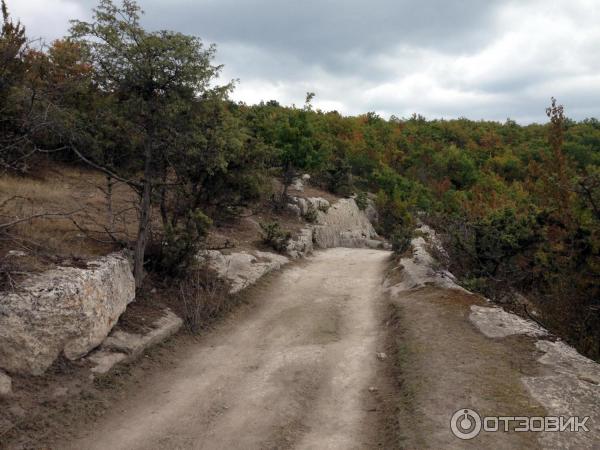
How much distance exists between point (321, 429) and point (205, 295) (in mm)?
5899

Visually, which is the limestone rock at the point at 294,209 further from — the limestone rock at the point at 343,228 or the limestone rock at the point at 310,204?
the limestone rock at the point at 343,228

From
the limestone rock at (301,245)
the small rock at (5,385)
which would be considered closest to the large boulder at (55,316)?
the small rock at (5,385)

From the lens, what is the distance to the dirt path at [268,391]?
6328 millimetres

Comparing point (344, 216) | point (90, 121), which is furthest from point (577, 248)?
point (344, 216)

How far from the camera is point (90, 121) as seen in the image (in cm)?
979

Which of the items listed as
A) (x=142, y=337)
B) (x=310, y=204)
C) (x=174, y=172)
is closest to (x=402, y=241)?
(x=310, y=204)

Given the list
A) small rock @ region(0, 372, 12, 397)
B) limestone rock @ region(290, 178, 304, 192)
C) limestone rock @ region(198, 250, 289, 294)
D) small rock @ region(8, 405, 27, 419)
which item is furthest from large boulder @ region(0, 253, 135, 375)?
limestone rock @ region(290, 178, 304, 192)

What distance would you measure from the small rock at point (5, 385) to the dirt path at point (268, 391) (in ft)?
4.17

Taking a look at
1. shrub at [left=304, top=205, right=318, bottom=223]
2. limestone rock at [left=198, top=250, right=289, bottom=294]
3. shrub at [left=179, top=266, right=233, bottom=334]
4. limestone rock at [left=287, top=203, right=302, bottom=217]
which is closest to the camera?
shrub at [left=179, top=266, right=233, bottom=334]

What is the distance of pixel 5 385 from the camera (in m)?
6.35

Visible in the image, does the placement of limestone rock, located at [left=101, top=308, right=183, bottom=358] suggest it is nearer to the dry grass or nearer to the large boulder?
the large boulder

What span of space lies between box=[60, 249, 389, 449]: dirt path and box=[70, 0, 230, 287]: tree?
3282mm

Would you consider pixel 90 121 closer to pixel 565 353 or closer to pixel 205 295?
pixel 205 295

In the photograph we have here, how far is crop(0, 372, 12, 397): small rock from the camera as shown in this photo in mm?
6265
